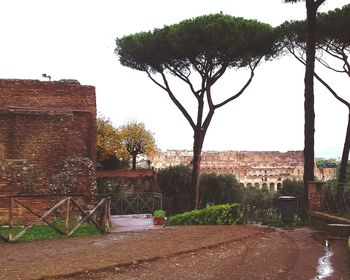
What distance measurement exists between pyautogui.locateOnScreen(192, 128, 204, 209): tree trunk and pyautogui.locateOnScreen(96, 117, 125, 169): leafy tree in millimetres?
11982

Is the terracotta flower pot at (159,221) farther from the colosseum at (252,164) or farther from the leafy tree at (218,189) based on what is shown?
the colosseum at (252,164)

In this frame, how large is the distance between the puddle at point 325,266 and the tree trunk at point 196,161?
11.7m

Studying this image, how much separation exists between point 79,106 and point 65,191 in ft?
12.2

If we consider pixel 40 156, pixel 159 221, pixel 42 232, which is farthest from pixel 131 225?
pixel 42 232

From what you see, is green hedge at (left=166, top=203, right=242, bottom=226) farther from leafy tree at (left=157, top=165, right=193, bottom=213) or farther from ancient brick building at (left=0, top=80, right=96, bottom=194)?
leafy tree at (left=157, top=165, right=193, bottom=213)

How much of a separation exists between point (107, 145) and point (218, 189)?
755cm

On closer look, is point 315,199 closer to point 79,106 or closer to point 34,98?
point 79,106

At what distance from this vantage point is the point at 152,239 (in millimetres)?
8945

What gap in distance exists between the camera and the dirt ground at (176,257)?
19.6 ft

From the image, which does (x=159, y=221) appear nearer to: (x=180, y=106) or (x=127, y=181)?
(x=180, y=106)

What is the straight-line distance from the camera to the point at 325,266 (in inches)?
263

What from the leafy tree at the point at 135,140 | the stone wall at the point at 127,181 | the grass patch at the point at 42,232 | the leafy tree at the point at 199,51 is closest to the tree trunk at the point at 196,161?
the leafy tree at the point at 199,51

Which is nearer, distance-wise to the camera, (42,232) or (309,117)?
(42,232)

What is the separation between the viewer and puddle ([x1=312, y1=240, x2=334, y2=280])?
610cm
